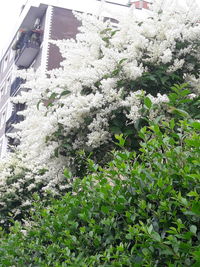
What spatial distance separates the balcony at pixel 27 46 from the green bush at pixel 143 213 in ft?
67.2

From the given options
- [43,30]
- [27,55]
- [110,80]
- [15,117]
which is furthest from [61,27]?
[110,80]

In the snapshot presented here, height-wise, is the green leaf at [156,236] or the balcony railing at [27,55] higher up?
the green leaf at [156,236]

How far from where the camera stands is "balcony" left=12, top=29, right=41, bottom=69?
23.0 meters

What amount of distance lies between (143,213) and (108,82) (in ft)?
8.94

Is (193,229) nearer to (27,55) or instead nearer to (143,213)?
(143,213)

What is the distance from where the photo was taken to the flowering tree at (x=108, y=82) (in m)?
5.14

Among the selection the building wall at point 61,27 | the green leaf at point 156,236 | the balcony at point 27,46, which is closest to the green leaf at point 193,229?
the green leaf at point 156,236

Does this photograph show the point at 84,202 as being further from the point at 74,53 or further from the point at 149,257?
the point at 74,53

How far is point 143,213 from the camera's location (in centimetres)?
252

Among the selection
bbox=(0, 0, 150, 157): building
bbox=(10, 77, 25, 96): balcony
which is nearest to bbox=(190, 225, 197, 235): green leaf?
bbox=(0, 0, 150, 157): building

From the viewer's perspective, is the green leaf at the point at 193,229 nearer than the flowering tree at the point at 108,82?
Yes

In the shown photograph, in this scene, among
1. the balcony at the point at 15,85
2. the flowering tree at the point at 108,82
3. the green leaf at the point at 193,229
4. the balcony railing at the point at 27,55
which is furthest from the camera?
the balcony at the point at 15,85

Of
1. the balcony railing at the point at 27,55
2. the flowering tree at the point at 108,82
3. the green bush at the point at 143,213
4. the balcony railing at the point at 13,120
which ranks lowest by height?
the balcony railing at the point at 13,120

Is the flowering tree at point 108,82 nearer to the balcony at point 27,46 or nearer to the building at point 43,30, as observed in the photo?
the building at point 43,30
